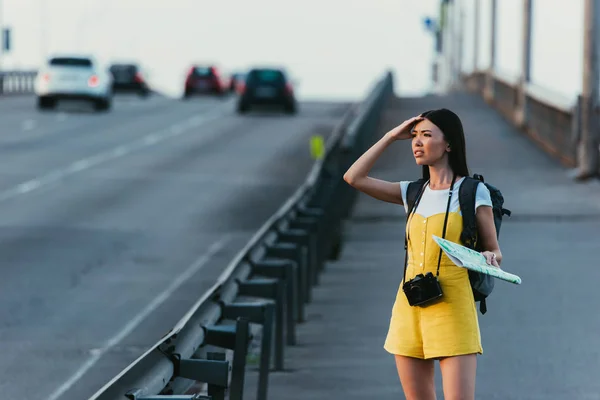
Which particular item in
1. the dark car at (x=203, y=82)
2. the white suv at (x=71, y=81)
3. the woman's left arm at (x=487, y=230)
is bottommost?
the dark car at (x=203, y=82)

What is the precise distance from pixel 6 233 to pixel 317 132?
68.9ft

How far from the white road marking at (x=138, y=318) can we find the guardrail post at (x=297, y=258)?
1.34 metres

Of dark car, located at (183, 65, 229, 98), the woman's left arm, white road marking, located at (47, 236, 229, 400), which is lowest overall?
dark car, located at (183, 65, 229, 98)

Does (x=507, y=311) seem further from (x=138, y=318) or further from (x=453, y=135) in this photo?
(x=453, y=135)

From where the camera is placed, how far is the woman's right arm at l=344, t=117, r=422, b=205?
21.7ft

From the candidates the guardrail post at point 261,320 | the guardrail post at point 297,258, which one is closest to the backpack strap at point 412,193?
the guardrail post at point 261,320

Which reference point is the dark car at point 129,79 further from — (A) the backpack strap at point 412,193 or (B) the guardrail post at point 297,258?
(A) the backpack strap at point 412,193

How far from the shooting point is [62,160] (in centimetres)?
3164

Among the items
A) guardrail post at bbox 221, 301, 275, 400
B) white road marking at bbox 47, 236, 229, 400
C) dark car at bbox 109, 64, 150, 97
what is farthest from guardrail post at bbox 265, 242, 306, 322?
dark car at bbox 109, 64, 150, 97

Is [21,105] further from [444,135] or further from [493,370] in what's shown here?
[444,135]

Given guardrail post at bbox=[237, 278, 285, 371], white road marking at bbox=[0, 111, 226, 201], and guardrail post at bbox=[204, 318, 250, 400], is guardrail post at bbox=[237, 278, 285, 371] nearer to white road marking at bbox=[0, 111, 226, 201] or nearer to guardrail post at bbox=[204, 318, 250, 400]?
guardrail post at bbox=[204, 318, 250, 400]

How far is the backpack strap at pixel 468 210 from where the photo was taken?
644 centimetres

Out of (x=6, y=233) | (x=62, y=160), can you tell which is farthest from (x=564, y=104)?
(x=6, y=233)

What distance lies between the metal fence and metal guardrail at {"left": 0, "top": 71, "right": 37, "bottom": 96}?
72.8ft
